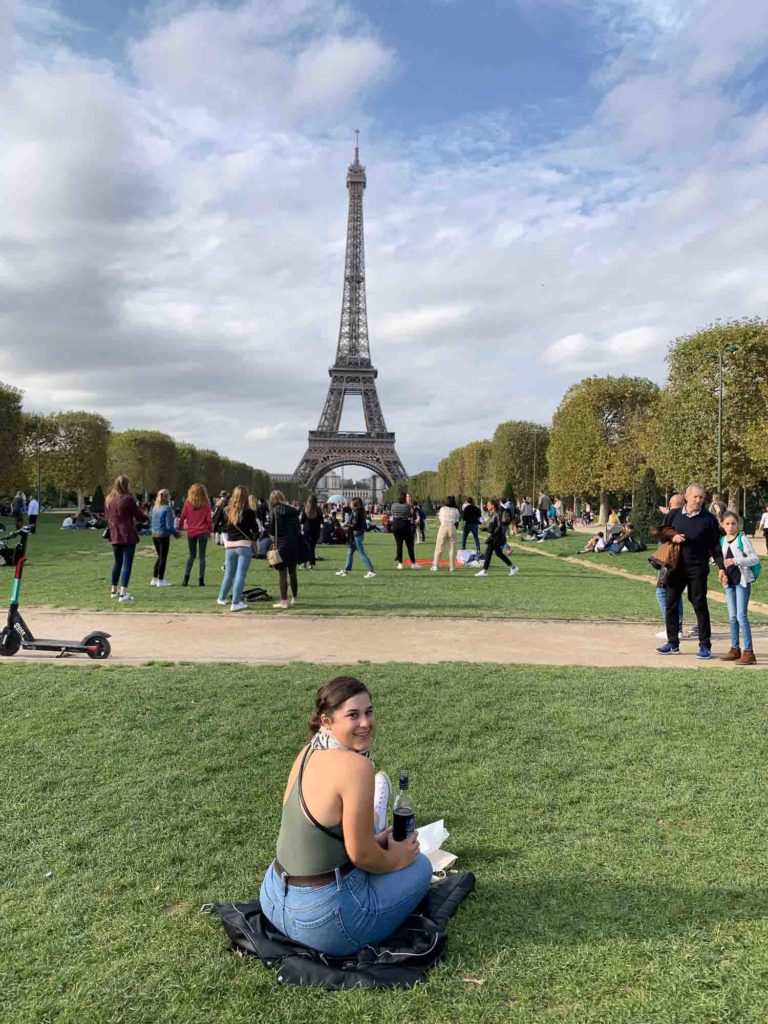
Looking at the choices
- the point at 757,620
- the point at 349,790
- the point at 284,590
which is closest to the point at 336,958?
the point at 349,790

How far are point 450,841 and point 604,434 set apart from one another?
155ft

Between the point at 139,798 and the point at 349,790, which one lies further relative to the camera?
the point at 139,798

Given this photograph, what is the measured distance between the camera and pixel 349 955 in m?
2.97

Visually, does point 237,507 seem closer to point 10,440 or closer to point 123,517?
point 123,517

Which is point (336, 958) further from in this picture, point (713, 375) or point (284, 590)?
point (713, 375)

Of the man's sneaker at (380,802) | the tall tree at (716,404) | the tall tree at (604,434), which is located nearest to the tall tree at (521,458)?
the tall tree at (604,434)

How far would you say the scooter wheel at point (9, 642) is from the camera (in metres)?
8.03

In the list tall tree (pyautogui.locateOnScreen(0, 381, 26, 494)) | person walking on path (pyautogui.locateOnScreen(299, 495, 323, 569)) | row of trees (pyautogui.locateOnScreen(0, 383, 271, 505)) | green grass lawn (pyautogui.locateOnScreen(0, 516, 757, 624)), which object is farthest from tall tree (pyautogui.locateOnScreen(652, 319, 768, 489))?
row of trees (pyautogui.locateOnScreen(0, 383, 271, 505))

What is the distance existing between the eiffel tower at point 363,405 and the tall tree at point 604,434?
47690mm

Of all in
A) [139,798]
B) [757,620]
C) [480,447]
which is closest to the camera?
[139,798]

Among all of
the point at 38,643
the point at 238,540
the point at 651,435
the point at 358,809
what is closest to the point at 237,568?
the point at 238,540

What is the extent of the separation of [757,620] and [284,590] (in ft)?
23.3

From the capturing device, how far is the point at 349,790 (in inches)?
112

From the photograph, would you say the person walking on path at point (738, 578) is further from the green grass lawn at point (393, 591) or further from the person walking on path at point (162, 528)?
the person walking on path at point (162, 528)
